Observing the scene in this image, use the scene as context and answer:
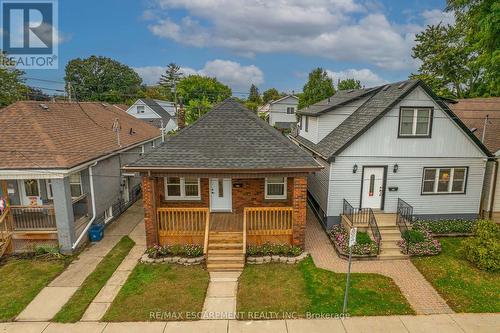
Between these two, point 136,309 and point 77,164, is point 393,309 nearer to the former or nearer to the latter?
point 136,309

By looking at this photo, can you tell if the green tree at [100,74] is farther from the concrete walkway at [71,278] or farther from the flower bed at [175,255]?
the flower bed at [175,255]

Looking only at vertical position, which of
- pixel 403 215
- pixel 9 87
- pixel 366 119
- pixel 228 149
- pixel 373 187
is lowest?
pixel 403 215

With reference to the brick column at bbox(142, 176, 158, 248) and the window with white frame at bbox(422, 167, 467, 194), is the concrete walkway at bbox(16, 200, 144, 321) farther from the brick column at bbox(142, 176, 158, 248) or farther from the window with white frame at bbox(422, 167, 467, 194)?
the window with white frame at bbox(422, 167, 467, 194)

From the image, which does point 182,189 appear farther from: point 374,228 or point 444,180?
point 444,180

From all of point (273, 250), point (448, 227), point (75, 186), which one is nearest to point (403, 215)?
point (448, 227)

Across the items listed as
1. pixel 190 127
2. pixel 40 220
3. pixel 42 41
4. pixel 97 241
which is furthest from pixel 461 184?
pixel 42 41

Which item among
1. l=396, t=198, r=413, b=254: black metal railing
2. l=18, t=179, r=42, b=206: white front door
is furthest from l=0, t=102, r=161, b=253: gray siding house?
l=396, t=198, r=413, b=254: black metal railing

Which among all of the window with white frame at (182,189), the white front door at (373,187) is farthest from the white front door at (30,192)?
the white front door at (373,187)
